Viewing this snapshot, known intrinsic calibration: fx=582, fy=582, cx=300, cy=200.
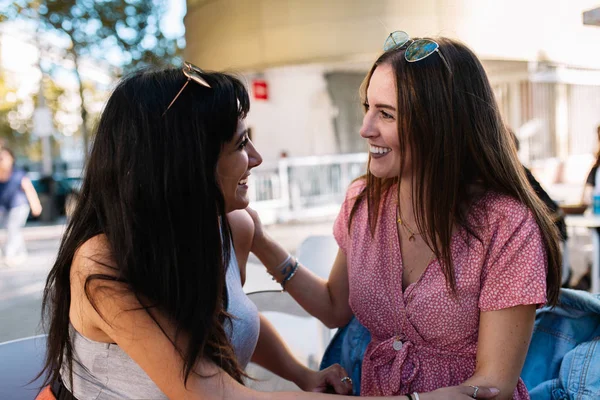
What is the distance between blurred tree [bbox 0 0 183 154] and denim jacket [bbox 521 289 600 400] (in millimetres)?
12256

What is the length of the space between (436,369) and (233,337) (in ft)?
1.87

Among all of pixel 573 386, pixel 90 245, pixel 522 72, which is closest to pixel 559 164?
pixel 522 72

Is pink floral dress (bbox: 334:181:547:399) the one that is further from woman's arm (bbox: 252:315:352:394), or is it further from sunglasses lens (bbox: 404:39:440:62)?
sunglasses lens (bbox: 404:39:440:62)

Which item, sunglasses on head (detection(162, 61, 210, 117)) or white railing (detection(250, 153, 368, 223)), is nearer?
sunglasses on head (detection(162, 61, 210, 117))

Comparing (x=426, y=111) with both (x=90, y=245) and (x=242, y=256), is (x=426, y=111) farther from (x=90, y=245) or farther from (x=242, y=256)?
(x=90, y=245)

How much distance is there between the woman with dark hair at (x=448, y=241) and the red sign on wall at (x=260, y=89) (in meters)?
11.8

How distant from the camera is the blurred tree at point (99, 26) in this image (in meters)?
14.2

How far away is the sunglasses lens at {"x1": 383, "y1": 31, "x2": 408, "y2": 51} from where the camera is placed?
1.72 metres

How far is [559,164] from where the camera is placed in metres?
13.0

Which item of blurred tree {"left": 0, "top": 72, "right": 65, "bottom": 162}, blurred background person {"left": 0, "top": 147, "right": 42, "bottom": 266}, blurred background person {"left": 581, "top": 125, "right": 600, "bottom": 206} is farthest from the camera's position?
blurred tree {"left": 0, "top": 72, "right": 65, "bottom": 162}

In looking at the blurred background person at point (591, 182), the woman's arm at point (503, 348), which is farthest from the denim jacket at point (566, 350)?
the blurred background person at point (591, 182)

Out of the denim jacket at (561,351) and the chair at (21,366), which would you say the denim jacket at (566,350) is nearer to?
the denim jacket at (561,351)

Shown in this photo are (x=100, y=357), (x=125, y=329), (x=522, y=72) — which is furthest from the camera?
(x=522, y=72)

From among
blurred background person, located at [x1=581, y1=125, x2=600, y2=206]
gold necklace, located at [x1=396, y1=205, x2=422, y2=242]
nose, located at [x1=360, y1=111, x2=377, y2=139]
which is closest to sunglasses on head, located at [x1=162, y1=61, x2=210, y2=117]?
nose, located at [x1=360, y1=111, x2=377, y2=139]
